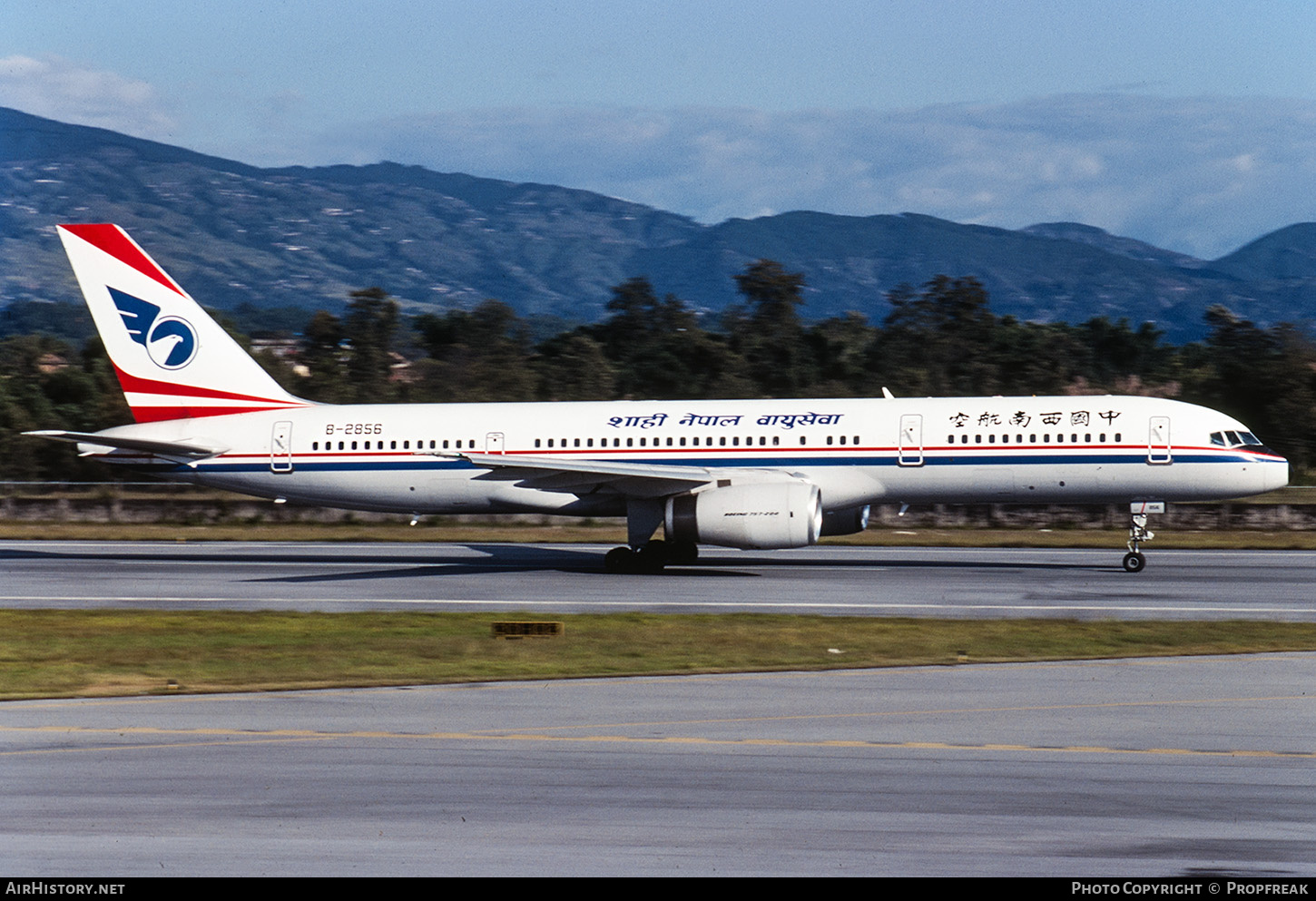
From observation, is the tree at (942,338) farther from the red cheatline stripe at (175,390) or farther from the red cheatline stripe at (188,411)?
the red cheatline stripe at (188,411)

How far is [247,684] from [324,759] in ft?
15.4

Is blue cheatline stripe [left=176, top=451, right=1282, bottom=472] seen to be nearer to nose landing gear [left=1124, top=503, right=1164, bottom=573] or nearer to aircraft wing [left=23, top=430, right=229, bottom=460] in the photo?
nose landing gear [left=1124, top=503, right=1164, bottom=573]

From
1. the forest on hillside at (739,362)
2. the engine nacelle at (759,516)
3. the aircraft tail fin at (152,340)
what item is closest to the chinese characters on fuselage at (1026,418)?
the engine nacelle at (759,516)

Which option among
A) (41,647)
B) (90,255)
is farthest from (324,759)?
(90,255)

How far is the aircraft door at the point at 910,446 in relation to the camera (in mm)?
30922

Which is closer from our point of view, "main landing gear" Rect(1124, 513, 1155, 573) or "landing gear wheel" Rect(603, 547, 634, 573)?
"main landing gear" Rect(1124, 513, 1155, 573)

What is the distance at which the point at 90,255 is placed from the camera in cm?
3478

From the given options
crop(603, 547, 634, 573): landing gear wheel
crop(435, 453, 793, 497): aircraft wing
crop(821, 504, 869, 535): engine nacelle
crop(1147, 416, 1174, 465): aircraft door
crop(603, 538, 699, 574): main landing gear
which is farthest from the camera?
crop(821, 504, 869, 535): engine nacelle

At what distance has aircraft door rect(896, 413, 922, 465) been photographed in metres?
30.9

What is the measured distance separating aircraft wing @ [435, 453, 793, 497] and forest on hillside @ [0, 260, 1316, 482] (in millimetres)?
19026

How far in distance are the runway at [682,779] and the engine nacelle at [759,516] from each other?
12.5 metres

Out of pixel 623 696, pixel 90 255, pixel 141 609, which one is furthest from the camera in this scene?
pixel 90 255

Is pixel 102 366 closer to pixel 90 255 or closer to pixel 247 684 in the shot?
pixel 90 255

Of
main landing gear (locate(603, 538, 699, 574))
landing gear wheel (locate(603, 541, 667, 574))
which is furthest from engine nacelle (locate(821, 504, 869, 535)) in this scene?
landing gear wheel (locate(603, 541, 667, 574))
